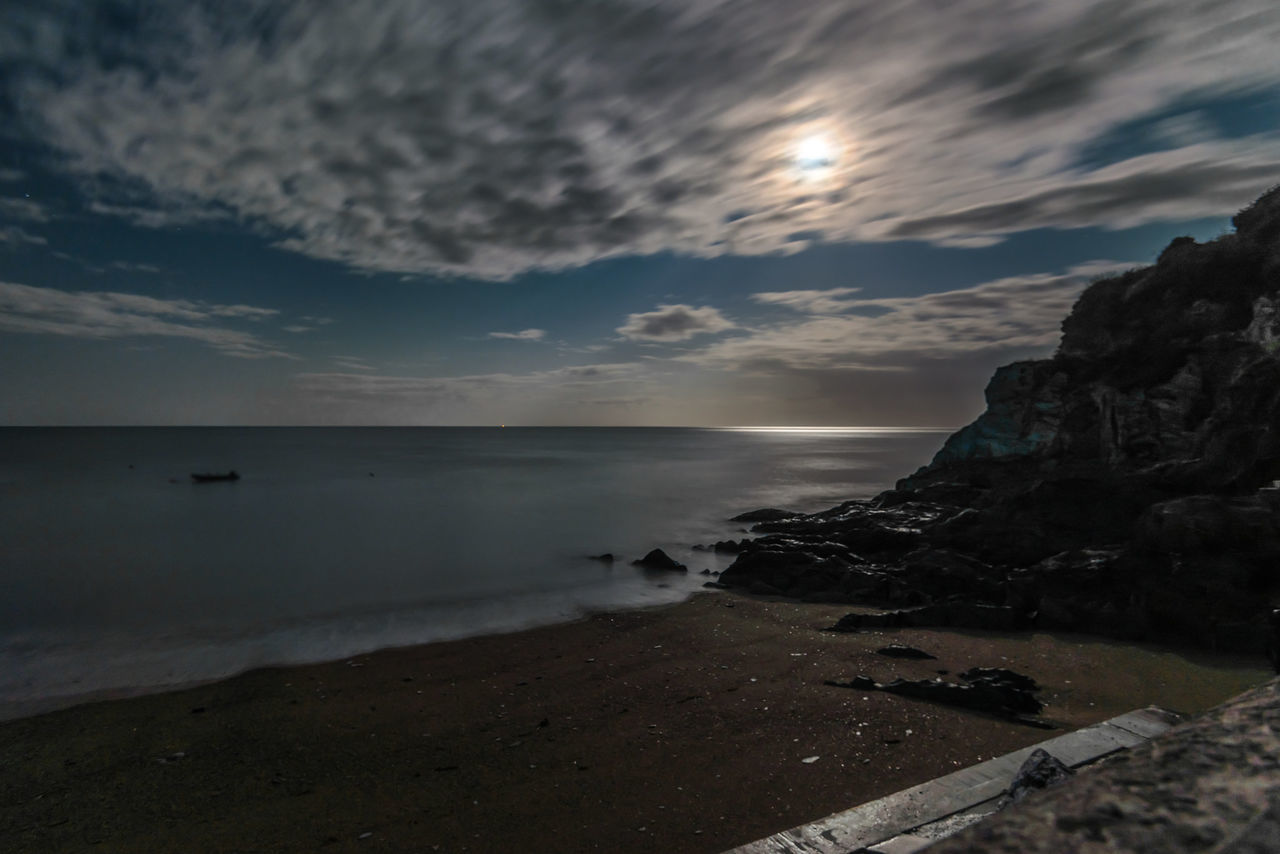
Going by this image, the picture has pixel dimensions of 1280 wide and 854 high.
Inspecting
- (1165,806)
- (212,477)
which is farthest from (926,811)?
(212,477)

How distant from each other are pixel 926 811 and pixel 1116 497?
1457cm

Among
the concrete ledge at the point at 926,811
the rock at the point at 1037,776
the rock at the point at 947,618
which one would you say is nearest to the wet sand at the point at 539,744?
the rock at the point at 947,618

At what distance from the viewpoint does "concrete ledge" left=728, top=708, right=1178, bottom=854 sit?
157 inches

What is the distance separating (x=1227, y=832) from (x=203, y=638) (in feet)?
56.9

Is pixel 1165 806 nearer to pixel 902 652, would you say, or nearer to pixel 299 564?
pixel 902 652

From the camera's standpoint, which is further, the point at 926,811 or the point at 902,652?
the point at 902,652

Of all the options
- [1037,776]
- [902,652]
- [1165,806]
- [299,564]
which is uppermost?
[1165,806]

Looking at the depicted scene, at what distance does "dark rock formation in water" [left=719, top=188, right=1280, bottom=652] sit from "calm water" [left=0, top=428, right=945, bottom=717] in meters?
6.25

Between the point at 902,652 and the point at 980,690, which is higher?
the point at 980,690

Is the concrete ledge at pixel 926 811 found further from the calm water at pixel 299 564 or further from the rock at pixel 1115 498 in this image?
the calm water at pixel 299 564

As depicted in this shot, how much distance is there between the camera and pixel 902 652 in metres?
10.2

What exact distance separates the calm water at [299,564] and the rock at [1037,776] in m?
11.7

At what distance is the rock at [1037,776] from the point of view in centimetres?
376

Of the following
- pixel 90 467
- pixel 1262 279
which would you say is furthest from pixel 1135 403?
pixel 90 467
